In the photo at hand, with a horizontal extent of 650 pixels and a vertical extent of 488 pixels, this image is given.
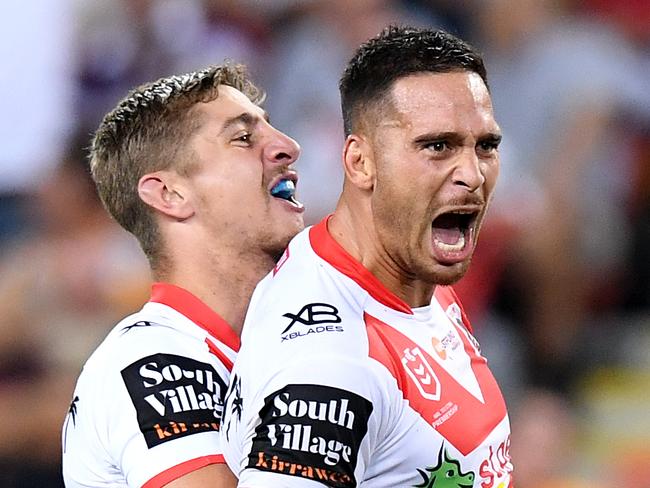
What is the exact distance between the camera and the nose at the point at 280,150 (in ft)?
11.9

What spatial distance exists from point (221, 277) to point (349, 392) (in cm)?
115

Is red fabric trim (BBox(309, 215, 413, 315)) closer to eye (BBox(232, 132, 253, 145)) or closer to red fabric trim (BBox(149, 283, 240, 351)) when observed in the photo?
red fabric trim (BBox(149, 283, 240, 351))

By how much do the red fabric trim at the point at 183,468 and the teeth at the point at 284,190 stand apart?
0.96m

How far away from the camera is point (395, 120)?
8.95 feet

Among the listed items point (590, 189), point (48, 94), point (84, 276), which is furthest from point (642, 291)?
point (48, 94)

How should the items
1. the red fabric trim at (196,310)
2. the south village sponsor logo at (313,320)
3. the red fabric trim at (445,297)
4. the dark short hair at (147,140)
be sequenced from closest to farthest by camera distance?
the south village sponsor logo at (313,320) < the red fabric trim at (445,297) < the red fabric trim at (196,310) < the dark short hair at (147,140)

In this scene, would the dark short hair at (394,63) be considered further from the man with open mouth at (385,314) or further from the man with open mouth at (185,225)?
the man with open mouth at (185,225)

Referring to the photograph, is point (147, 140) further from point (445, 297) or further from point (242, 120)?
point (445, 297)

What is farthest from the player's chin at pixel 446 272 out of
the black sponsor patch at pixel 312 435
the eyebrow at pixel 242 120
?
the eyebrow at pixel 242 120

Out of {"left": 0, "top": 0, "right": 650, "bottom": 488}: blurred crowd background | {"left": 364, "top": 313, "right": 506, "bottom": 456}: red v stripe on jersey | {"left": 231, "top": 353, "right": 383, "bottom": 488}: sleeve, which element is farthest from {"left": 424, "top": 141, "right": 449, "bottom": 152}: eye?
{"left": 0, "top": 0, "right": 650, "bottom": 488}: blurred crowd background

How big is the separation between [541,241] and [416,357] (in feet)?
10.5

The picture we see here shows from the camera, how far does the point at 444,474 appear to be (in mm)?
2699

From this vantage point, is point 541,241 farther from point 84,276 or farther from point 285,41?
point 84,276

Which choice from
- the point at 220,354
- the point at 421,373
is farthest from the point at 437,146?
the point at 220,354
